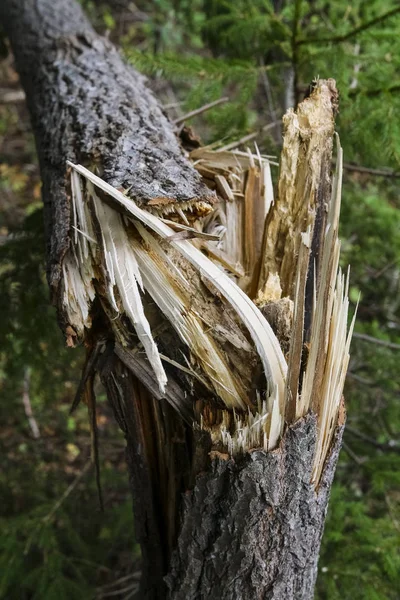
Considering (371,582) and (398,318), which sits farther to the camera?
(398,318)

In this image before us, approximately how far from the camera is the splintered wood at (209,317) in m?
1.23

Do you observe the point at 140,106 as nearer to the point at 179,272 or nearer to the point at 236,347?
the point at 179,272

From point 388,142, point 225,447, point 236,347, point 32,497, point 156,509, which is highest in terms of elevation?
point 388,142

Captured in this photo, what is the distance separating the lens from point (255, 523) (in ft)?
4.04

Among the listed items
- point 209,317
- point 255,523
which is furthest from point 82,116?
point 255,523

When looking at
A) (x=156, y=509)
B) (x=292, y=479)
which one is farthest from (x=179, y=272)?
(x=156, y=509)

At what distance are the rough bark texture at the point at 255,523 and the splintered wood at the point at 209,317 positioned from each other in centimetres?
6

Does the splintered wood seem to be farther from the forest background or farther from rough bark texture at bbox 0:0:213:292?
the forest background

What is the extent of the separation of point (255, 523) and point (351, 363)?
2749 mm

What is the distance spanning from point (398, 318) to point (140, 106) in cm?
372

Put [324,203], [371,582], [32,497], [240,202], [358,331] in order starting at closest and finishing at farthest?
[324,203]
[240,202]
[371,582]
[358,331]
[32,497]

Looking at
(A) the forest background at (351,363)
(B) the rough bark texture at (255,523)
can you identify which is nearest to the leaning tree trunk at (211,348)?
(B) the rough bark texture at (255,523)

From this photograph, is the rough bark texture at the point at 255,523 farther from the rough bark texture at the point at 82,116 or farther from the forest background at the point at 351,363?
the forest background at the point at 351,363

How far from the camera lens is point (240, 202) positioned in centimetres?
177
